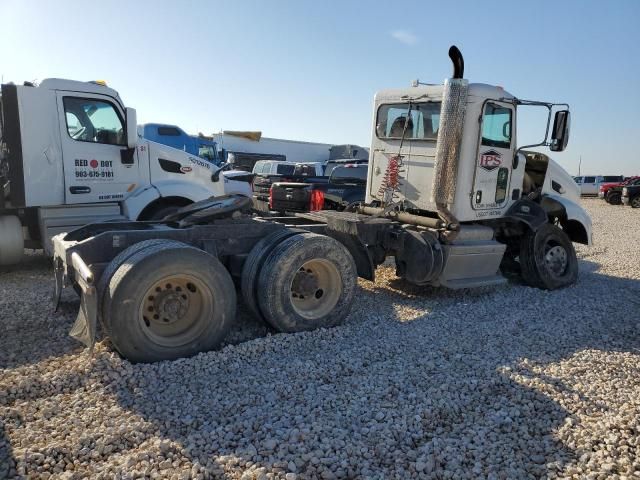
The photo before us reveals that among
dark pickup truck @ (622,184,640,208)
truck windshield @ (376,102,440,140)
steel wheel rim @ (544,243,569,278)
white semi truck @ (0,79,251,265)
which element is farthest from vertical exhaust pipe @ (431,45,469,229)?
dark pickup truck @ (622,184,640,208)

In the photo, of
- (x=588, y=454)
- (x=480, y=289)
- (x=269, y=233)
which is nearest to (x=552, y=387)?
(x=588, y=454)

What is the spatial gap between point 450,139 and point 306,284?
2.85 meters

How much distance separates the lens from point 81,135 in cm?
795

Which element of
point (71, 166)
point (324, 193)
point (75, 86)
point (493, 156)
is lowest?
point (324, 193)

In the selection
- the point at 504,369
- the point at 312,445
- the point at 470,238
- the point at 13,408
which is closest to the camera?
the point at 312,445

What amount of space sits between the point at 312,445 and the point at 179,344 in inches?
73.6

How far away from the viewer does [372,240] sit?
6.41m

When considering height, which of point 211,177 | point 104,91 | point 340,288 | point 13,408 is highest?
point 104,91

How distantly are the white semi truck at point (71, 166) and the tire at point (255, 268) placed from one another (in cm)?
360

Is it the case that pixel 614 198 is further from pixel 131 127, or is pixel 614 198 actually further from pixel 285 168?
Result: pixel 131 127

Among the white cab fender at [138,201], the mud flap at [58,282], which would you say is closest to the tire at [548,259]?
the white cab fender at [138,201]

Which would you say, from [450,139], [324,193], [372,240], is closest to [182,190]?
[324,193]

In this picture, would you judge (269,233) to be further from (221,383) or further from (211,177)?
(211,177)

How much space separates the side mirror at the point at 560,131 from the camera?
6918mm
